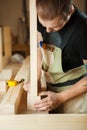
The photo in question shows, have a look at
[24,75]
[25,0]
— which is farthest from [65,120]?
[25,0]

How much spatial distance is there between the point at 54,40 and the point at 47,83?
163 mm

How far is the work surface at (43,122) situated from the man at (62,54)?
0.07 meters

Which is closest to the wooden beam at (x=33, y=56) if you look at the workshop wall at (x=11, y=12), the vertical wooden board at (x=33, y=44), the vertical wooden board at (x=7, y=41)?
the vertical wooden board at (x=33, y=44)

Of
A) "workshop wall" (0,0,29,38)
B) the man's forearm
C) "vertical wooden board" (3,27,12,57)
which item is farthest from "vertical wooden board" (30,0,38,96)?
"workshop wall" (0,0,29,38)

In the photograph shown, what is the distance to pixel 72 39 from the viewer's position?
31.6 inches

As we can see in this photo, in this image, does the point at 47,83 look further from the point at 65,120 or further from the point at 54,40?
the point at 65,120

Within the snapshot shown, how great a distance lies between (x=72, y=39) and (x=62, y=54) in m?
0.06

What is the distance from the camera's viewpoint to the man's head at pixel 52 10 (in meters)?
0.68

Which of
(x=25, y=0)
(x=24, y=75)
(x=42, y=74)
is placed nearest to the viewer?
(x=42, y=74)

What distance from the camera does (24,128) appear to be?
0.64m

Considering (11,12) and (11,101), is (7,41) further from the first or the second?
(11,101)

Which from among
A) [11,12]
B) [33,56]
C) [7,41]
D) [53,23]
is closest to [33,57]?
[33,56]

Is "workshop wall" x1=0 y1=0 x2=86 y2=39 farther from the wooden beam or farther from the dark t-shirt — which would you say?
the wooden beam

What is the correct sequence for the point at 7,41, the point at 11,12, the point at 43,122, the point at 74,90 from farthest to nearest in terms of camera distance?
the point at 11,12, the point at 7,41, the point at 74,90, the point at 43,122
